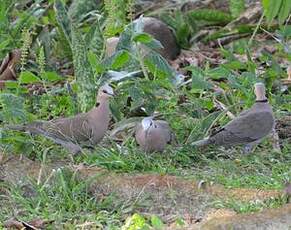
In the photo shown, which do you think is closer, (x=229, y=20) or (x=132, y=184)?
(x=132, y=184)

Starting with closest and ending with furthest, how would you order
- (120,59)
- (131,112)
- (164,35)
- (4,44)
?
(120,59)
(131,112)
(4,44)
(164,35)

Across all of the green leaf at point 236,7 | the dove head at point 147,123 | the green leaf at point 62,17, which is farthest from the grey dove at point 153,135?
the green leaf at point 236,7

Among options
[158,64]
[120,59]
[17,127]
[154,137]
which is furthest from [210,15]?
[17,127]

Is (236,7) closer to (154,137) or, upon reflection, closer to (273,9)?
(154,137)

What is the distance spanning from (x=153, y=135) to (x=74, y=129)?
18.0 inches

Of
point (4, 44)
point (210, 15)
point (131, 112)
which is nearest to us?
point (131, 112)

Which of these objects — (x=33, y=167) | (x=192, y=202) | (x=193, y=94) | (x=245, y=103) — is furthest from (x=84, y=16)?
(x=192, y=202)

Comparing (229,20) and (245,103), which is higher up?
(245,103)

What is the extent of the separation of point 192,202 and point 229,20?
3.86 meters

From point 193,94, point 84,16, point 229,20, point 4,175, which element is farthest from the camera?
point 229,20

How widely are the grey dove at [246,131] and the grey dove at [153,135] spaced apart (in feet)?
0.66

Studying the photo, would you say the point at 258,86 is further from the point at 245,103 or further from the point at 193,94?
the point at 193,94

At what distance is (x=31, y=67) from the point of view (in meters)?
7.08

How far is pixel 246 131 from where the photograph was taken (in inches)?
214
